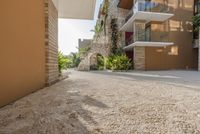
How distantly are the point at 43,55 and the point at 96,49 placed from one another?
Result: 12.8 meters

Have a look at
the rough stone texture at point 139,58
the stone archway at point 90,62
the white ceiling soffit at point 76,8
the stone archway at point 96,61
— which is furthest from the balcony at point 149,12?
the stone archway at point 90,62

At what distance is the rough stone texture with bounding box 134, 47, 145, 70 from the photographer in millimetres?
13417

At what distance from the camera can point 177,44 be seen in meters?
14.7

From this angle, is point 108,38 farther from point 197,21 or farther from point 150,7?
point 197,21

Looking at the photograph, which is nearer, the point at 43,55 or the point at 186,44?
the point at 43,55

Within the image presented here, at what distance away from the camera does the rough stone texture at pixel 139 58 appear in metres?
13.4

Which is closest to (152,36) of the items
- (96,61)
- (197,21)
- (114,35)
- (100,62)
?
(114,35)

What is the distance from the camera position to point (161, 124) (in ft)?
5.60

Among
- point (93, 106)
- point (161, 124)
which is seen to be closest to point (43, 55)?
point (93, 106)

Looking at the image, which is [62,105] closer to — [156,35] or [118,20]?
[156,35]

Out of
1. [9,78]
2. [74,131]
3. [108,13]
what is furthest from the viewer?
[108,13]

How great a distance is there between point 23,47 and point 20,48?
111mm

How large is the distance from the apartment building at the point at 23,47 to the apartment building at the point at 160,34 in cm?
928

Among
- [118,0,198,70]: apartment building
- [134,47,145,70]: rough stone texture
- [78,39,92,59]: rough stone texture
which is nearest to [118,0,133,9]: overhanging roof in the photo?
[118,0,198,70]: apartment building
